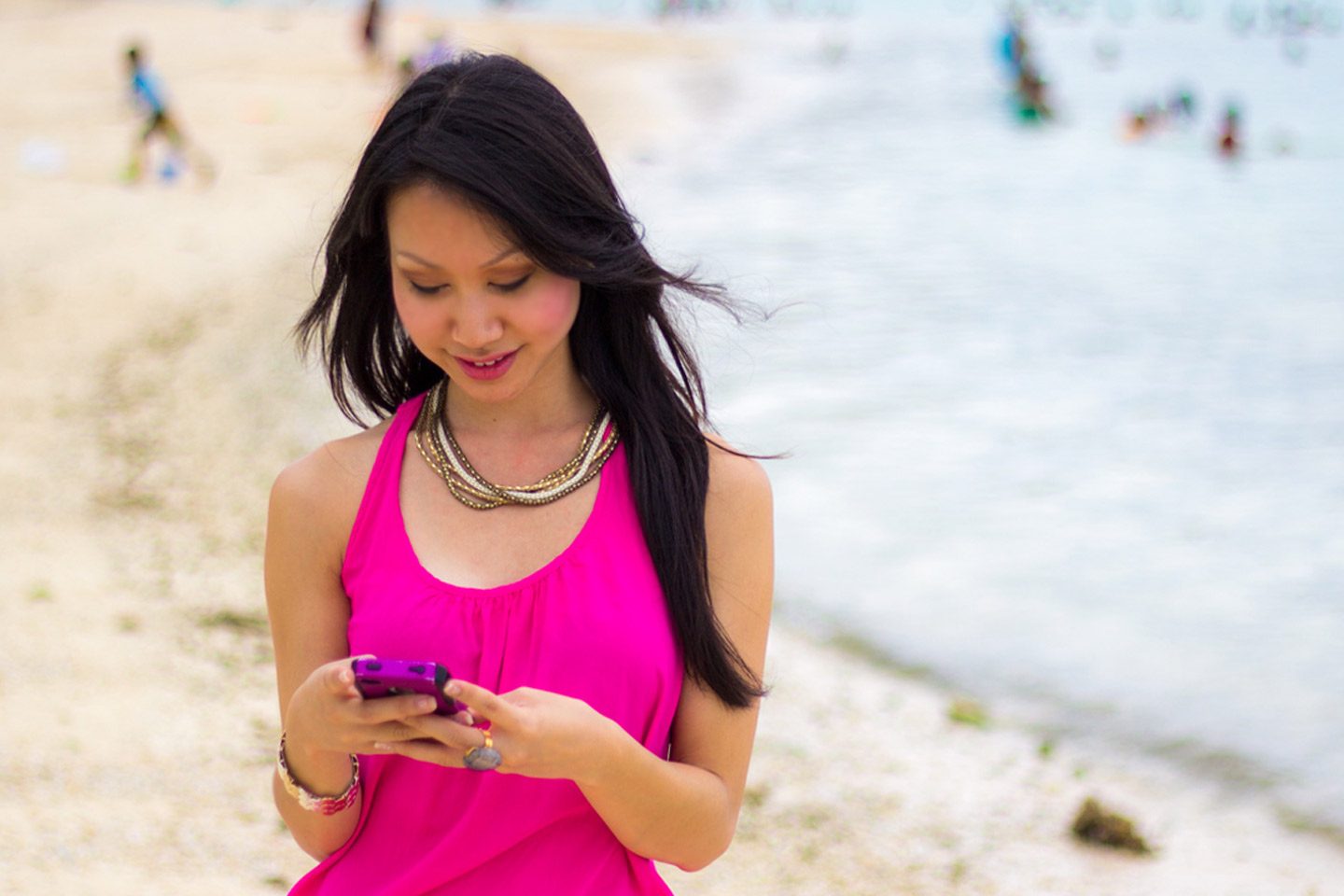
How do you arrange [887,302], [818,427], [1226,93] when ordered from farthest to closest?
[1226,93]
[887,302]
[818,427]

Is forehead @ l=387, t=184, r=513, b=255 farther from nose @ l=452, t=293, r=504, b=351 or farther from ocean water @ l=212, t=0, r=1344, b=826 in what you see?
ocean water @ l=212, t=0, r=1344, b=826

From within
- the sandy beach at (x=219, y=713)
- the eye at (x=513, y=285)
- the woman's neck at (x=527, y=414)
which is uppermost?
the eye at (x=513, y=285)

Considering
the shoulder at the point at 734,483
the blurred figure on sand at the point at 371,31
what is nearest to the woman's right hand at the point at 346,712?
the shoulder at the point at 734,483

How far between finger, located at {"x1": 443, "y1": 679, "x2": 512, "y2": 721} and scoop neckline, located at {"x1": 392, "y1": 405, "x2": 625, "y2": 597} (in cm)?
29

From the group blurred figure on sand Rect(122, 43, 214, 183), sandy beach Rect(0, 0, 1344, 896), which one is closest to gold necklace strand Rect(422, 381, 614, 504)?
sandy beach Rect(0, 0, 1344, 896)

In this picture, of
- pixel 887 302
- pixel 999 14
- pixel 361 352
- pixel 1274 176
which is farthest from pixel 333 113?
pixel 999 14

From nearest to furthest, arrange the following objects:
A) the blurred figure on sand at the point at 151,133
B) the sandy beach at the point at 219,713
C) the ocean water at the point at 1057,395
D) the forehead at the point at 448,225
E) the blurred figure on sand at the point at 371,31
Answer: the forehead at the point at 448,225 < the sandy beach at the point at 219,713 < the ocean water at the point at 1057,395 < the blurred figure on sand at the point at 151,133 < the blurred figure on sand at the point at 371,31

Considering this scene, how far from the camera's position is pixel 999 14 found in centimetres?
4459

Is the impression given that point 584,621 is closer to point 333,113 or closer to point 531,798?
point 531,798

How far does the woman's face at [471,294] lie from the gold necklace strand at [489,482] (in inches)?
5.0

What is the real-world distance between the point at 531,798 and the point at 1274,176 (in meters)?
22.3

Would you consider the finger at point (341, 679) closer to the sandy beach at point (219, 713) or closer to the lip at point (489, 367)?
the lip at point (489, 367)

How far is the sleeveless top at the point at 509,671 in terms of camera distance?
6.35 ft

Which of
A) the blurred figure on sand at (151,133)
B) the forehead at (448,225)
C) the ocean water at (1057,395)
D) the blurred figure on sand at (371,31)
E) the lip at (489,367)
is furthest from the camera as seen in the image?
the blurred figure on sand at (371,31)
